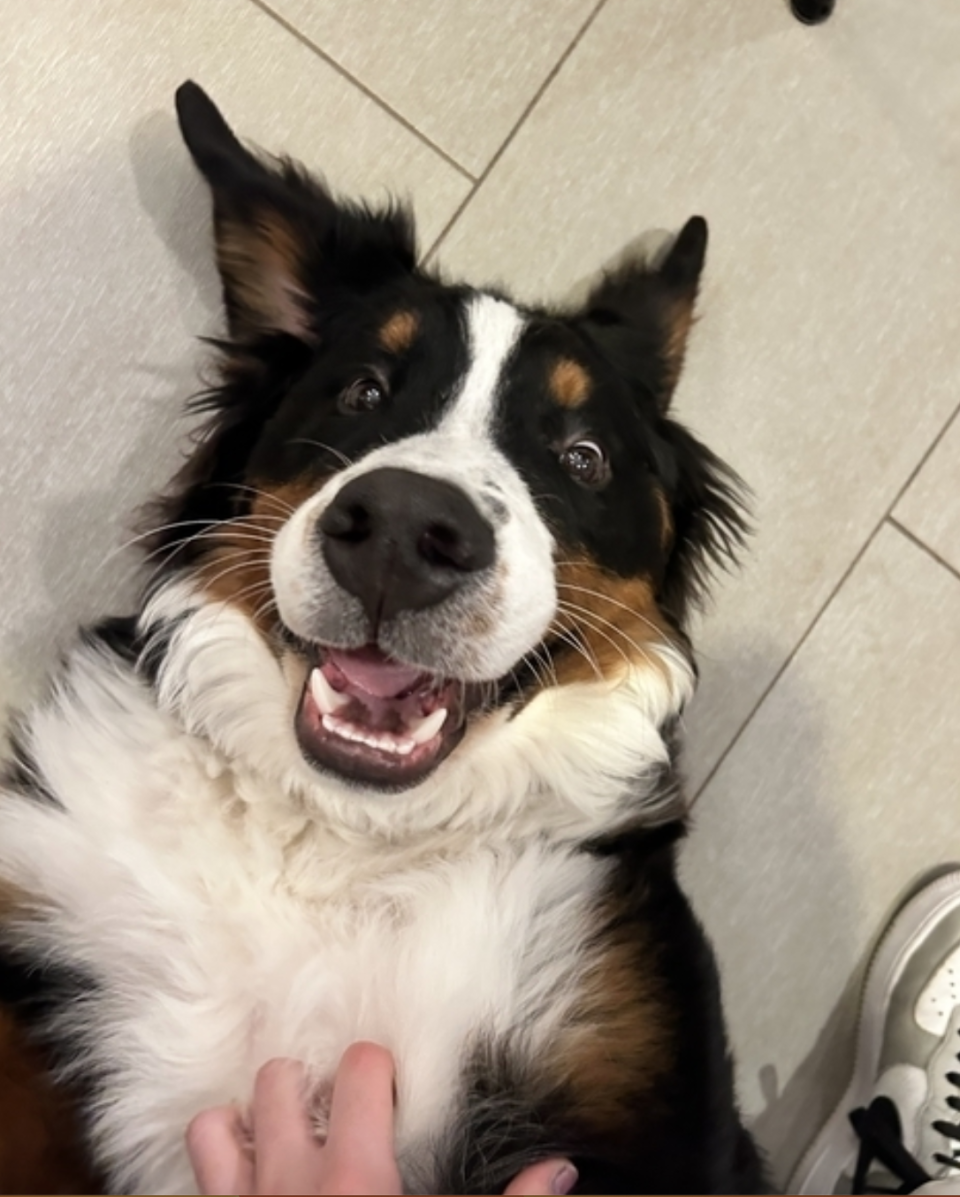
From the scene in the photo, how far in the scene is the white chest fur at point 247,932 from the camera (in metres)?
1.82

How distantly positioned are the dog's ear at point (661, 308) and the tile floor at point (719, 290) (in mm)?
235

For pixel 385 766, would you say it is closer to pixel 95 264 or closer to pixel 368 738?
pixel 368 738

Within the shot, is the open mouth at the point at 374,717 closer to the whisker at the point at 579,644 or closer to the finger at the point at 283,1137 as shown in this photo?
the whisker at the point at 579,644

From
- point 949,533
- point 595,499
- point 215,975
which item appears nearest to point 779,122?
point 949,533

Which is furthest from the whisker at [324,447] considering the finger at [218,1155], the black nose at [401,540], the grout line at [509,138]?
the finger at [218,1155]

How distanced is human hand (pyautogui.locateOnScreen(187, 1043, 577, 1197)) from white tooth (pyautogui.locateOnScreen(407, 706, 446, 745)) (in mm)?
480

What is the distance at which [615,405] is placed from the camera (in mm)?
2125

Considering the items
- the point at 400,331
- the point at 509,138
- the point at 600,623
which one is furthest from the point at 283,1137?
the point at 509,138

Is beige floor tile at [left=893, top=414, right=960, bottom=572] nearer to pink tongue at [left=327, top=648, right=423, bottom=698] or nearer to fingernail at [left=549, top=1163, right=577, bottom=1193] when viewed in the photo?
pink tongue at [left=327, top=648, right=423, bottom=698]

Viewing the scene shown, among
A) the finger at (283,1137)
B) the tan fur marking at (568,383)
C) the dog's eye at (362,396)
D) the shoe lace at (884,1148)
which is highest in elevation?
the tan fur marking at (568,383)

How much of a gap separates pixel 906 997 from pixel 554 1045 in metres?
1.28

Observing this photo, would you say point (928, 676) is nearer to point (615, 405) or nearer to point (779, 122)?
point (615, 405)

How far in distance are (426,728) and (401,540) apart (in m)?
0.41

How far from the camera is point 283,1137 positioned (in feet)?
5.21
